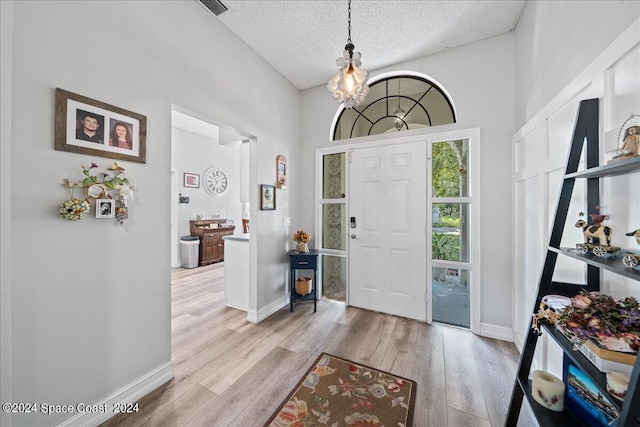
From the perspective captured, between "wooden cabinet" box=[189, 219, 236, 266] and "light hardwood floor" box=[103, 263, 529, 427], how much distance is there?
7.67 ft

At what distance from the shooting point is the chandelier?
1.56 meters

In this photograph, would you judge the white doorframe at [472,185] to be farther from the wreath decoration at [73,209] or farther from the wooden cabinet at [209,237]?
the wooden cabinet at [209,237]

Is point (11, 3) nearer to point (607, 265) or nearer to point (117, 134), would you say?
point (117, 134)

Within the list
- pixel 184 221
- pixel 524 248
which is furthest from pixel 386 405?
pixel 184 221

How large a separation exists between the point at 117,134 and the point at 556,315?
250cm

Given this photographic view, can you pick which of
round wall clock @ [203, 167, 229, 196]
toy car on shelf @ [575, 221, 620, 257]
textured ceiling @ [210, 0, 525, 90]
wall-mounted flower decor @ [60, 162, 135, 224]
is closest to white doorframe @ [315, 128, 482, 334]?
textured ceiling @ [210, 0, 525, 90]

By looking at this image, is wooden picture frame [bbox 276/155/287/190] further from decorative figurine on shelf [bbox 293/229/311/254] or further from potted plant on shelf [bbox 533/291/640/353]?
potted plant on shelf [bbox 533/291/640/353]

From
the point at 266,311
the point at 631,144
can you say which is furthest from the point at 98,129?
the point at 631,144

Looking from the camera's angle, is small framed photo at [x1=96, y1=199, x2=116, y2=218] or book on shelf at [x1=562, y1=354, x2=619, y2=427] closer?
book on shelf at [x1=562, y1=354, x2=619, y2=427]

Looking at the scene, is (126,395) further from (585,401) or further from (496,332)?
(496,332)

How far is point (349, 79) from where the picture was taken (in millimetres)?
1586

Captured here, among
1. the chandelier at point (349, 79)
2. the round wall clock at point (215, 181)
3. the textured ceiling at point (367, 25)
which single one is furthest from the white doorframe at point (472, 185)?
the round wall clock at point (215, 181)

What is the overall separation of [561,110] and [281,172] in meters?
2.58

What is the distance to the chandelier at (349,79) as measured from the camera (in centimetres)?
156
